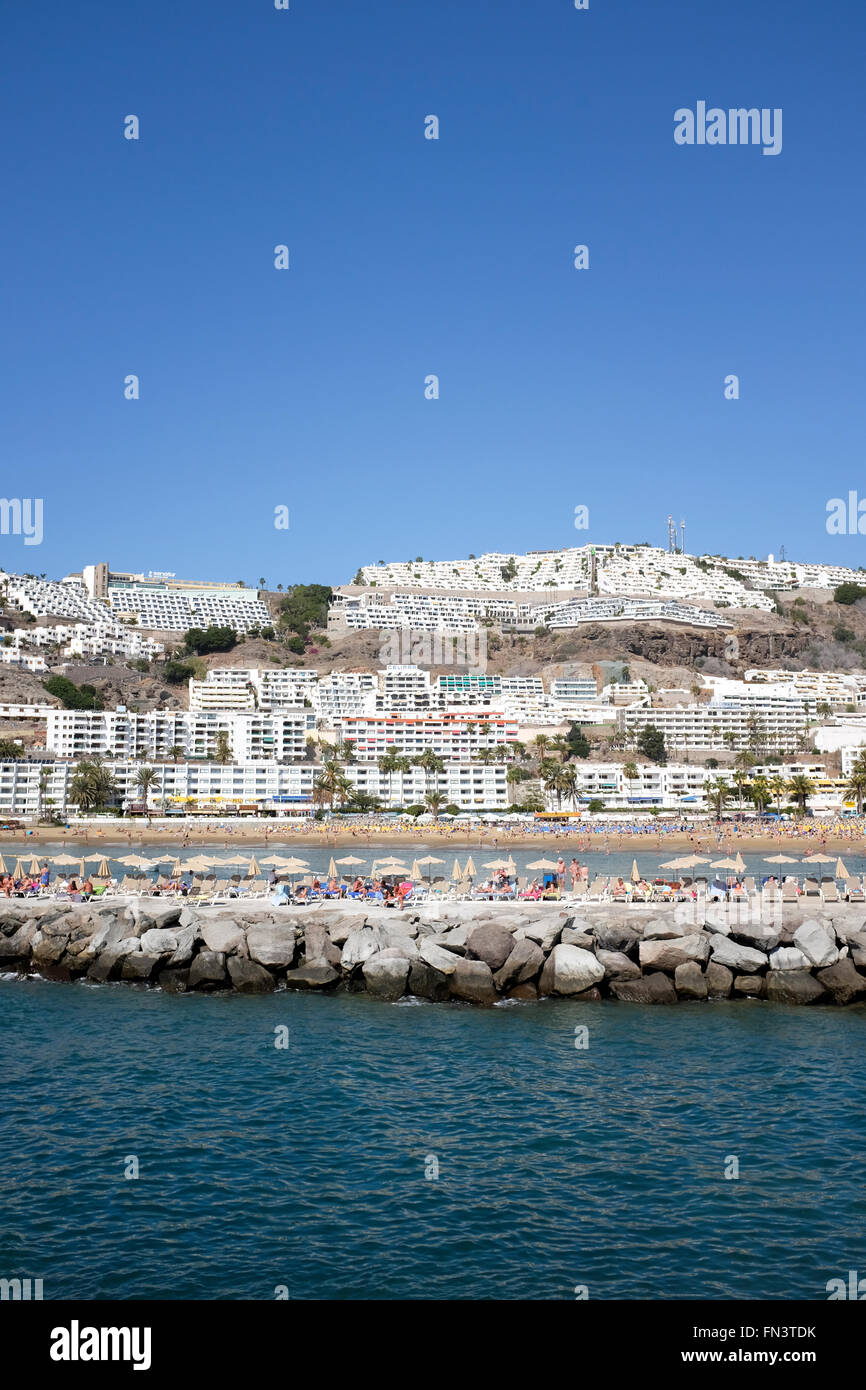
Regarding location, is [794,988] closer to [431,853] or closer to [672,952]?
[672,952]

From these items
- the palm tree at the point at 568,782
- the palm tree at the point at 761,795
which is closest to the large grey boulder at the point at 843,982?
the palm tree at the point at 761,795

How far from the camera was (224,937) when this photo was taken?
2792 cm

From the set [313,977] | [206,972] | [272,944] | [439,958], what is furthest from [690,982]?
[206,972]

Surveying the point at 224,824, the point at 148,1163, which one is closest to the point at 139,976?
the point at 148,1163

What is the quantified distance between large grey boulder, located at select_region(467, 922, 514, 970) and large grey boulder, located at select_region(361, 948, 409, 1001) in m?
1.65

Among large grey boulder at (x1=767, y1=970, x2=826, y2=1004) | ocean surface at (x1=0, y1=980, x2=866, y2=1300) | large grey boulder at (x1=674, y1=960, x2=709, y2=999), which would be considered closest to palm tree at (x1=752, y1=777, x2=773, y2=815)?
large grey boulder at (x1=767, y1=970, x2=826, y2=1004)

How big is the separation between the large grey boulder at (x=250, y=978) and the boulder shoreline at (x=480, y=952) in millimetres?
30

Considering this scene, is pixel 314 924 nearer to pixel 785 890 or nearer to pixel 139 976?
pixel 139 976

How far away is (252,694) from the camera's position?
15625cm

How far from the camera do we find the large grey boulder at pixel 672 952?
2577cm

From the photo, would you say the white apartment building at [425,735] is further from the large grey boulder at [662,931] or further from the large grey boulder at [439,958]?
the large grey boulder at [439,958]

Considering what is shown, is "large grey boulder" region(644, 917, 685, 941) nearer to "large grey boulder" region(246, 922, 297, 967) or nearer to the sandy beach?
"large grey boulder" region(246, 922, 297, 967)

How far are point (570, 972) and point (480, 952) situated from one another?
7.11 feet
